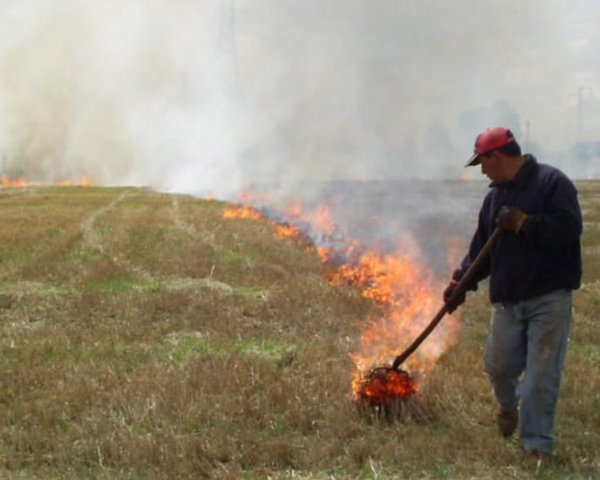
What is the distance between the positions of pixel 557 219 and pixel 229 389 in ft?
9.83

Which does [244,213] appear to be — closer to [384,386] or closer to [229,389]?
[229,389]

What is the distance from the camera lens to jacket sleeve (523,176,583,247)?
179 inches

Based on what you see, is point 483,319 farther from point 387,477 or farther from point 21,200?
point 21,200

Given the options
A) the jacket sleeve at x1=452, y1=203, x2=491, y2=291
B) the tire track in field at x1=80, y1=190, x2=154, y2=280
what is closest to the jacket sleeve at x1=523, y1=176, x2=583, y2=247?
the jacket sleeve at x1=452, y1=203, x2=491, y2=291

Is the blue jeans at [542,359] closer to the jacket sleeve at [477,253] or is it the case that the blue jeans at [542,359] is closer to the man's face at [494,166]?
the jacket sleeve at [477,253]

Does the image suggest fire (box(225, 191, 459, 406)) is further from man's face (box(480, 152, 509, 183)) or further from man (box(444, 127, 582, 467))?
man's face (box(480, 152, 509, 183))

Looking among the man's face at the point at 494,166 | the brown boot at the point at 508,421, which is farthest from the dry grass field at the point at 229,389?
the man's face at the point at 494,166

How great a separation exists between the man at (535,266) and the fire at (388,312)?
1061mm

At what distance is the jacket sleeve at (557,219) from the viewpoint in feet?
15.0

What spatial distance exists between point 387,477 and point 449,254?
7.79m

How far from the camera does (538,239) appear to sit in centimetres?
466

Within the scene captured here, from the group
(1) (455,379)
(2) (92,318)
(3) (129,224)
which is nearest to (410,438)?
(1) (455,379)

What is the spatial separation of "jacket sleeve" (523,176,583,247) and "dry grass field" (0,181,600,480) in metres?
1.45

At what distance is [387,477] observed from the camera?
4.59 meters
